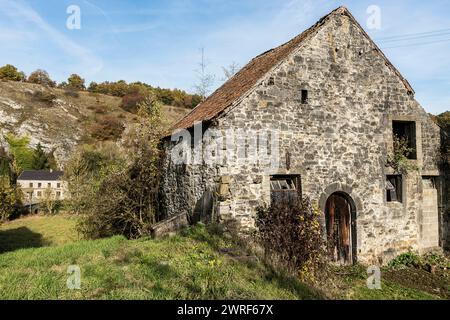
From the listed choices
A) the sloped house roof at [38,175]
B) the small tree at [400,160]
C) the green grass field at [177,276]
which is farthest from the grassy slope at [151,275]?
the sloped house roof at [38,175]

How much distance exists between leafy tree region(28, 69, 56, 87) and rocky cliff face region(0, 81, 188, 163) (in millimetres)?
9341

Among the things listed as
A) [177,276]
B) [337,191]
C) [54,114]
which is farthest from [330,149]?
[54,114]

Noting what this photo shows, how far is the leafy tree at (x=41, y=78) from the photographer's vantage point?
69.6m

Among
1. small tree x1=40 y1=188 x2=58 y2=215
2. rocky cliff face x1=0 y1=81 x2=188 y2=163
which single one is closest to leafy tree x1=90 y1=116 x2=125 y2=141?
rocky cliff face x1=0 y1=81 x2=188 y2=163

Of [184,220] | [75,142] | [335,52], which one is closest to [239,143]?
[184,220]

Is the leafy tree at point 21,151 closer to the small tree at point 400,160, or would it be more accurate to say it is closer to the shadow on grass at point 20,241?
the shadow on grass at point 20,241

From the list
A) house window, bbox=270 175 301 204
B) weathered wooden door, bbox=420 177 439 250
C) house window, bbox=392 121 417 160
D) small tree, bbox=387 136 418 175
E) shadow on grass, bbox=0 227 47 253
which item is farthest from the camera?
shadow on grass, bbox=0 227 47 253

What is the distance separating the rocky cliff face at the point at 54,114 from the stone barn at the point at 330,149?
3583cm

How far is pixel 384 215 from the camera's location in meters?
10.5

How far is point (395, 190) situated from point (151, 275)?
28.4 feet

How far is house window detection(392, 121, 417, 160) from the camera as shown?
1121 centimetres

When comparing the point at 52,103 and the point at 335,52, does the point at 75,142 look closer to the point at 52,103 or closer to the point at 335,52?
the point at 52,103

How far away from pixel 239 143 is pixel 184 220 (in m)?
3.00

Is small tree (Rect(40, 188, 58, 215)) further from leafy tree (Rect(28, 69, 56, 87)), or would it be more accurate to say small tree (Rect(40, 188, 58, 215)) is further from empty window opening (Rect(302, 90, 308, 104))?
leafy tree (Rect(28, 69, 56, 87))
